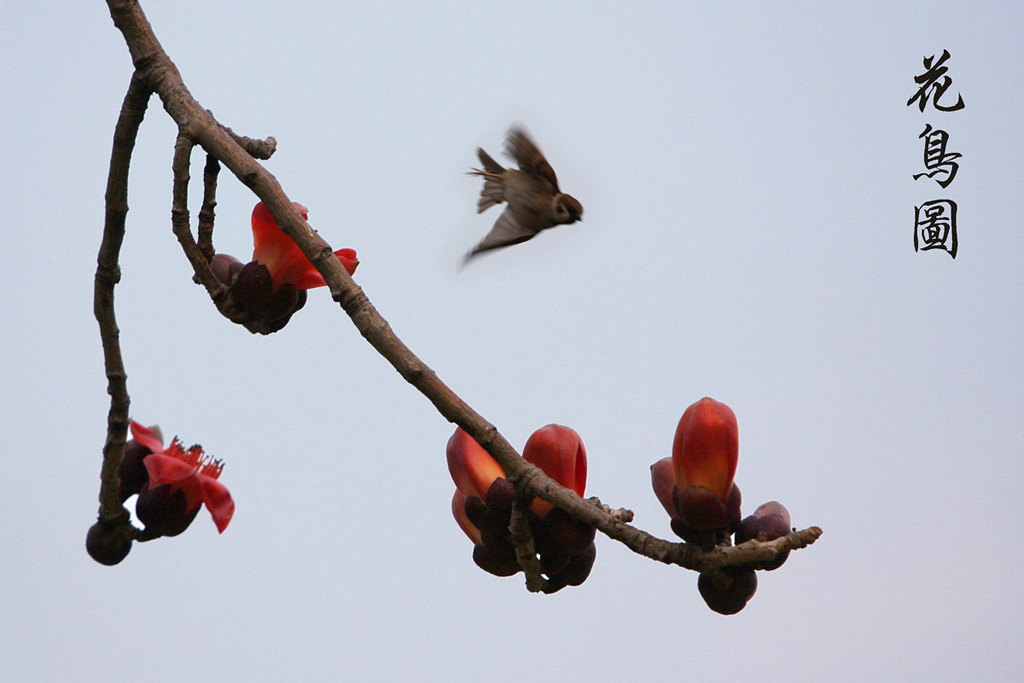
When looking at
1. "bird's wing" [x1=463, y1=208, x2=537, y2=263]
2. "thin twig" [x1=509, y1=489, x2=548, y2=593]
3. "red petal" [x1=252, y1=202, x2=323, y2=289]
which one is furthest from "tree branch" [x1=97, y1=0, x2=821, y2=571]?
"bird's wing" [x1=463, y1=208, x2=537, y2=263]

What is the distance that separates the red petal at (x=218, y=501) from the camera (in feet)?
3.07

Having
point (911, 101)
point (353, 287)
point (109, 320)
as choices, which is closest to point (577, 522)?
point (353, 287)

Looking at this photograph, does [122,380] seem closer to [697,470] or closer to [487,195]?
[487,195]

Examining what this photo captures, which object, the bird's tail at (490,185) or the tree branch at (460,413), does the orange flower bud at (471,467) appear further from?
the bird's tail at (490,185)

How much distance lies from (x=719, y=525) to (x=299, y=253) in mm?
527

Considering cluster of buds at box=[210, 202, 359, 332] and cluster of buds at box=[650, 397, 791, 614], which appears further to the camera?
cluster of buds at box=[210, 202, 359, 332]

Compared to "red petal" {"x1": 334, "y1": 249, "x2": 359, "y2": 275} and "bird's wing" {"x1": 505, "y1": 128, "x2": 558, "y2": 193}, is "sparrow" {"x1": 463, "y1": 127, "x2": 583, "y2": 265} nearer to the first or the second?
"bird's wing" {"x1": 505, "y1": 128, "x2": 558, "y2": 193}

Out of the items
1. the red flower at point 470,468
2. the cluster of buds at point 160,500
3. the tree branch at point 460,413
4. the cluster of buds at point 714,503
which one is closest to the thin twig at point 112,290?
the cluster of buds at point 160,500

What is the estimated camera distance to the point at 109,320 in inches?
37.8

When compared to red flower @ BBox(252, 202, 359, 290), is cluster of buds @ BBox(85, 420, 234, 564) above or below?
below

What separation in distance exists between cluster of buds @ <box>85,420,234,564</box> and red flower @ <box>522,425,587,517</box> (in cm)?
32

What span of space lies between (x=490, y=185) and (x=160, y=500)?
20.3 inches

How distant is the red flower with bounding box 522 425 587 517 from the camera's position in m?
0.89

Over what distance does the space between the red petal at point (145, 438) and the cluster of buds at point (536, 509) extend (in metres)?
0.34
